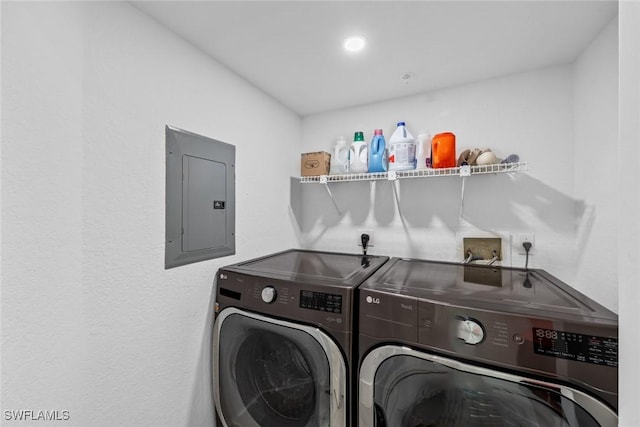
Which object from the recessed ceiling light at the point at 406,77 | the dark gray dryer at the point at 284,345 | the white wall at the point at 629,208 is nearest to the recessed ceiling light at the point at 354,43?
the recessed ceiling light at the point at 406,77

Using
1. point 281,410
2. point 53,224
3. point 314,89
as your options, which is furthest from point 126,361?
point 314,89

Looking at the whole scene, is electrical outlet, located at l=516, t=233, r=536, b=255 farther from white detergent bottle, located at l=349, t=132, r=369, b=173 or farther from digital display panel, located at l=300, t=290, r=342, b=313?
digital display panel, located at l=300, t=290, r=342, b=313

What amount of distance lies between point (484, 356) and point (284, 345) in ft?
2.80

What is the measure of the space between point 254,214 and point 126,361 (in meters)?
0.99

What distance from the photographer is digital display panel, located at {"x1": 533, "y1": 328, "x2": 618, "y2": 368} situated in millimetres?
756

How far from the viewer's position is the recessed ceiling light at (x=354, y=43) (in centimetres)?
126

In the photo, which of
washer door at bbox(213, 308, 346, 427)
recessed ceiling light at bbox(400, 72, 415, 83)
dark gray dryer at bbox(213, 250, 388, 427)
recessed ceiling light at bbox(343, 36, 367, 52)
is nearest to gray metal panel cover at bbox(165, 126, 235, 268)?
dark gray dryer at bbox(213, 250, 388, 427)

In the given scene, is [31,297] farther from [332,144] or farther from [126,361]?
[332,144]

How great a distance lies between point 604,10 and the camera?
106 centimetres

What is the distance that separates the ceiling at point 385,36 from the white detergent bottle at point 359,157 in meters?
0.39

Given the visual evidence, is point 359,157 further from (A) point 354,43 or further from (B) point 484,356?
(B) point 484,356

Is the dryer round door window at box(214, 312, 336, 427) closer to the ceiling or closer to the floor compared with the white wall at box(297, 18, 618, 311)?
closer to the floor

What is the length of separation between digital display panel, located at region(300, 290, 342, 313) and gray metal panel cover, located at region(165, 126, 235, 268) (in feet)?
2.03

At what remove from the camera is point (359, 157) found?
69.0 inches
